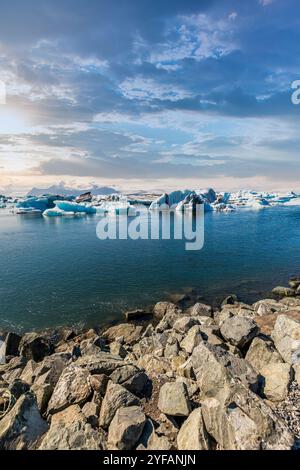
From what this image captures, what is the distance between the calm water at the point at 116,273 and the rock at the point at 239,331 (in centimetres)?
894

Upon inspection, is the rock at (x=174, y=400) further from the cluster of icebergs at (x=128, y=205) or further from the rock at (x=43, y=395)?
the cluster of icebergs at (x=128, y=205)

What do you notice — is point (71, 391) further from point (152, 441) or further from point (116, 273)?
point (116, 273)

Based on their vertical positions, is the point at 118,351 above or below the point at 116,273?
below

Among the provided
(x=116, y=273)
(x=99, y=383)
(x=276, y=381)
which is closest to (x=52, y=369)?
(x=99, y=383)

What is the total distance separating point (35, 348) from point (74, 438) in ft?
28.2

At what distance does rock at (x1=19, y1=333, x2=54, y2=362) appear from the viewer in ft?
40.1

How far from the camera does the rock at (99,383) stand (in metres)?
6.25

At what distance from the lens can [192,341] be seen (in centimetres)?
884

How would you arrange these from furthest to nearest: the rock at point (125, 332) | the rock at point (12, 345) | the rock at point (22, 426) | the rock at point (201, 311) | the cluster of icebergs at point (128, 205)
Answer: the cluster of icebergs at point (128, 205), the rock at point (201, 311), the rock at point (125, 332), the rock at point (12, 345), the rock at point (22, 426)

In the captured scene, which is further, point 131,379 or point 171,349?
point 171,349

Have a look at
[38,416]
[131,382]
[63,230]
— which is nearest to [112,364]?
[131,382]

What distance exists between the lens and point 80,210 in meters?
71.1

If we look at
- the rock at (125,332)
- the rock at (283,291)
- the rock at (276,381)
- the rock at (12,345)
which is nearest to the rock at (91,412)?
the rock at (276,381)
